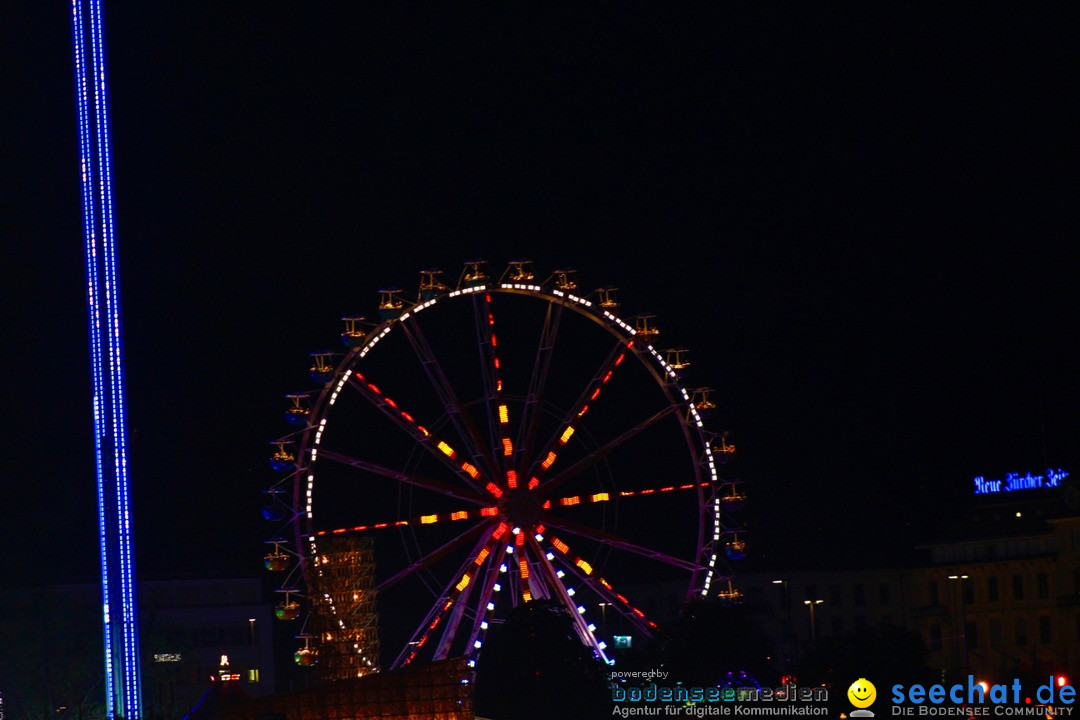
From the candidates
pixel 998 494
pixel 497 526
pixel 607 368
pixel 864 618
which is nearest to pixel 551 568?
pixel 497 526

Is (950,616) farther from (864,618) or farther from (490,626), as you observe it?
(490,626)

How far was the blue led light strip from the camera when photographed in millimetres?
54906

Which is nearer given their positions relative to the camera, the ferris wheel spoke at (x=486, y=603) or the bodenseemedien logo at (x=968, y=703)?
the bodenseemedien logo at (x=968, y=703)

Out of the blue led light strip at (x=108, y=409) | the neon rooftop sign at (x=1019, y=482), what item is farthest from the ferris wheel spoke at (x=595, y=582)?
the neon rooftop sign at (x=1019, y=482)

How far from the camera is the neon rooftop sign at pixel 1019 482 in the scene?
105062mm

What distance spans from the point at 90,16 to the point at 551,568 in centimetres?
2217

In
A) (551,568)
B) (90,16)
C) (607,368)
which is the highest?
(90,16)

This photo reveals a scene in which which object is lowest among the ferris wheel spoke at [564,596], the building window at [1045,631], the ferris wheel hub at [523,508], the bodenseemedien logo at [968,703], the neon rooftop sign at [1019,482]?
the bodenseemedien logo at [968,703]

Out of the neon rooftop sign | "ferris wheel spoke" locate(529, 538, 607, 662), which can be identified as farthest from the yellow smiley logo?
the neon rooftop sign

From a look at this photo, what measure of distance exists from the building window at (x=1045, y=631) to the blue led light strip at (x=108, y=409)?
6214 cm

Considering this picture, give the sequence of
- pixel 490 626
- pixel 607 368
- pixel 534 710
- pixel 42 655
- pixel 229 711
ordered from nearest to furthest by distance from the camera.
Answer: pixel 534 710, pixel 229 711, pixel 490 626, pixel 607 368, pixel 42 655

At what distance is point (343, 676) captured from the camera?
64500 mm

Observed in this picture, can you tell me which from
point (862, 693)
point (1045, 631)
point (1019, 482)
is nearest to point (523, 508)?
point (862, 693)

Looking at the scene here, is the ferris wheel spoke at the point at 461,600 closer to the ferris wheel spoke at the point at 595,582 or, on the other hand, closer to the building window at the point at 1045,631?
the ferris wheel spoke at the point at 595,582
